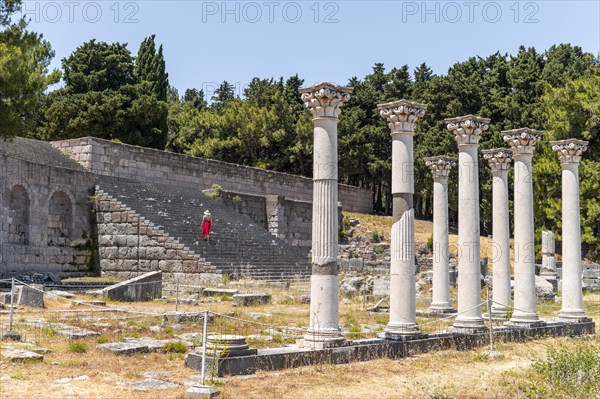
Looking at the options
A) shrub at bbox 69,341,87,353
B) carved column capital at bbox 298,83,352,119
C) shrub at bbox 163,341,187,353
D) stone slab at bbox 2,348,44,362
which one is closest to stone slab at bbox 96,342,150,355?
shrub at bbox 69,341,87,353

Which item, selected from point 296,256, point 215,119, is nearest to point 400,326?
point 296,256

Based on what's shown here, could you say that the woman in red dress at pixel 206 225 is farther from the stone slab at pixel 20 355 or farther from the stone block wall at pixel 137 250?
the stone slab at pixel 20 355

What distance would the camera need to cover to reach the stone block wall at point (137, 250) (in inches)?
1065

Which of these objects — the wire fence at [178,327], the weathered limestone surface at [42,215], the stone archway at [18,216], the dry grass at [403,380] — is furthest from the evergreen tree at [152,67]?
the dry grass at [403,380]

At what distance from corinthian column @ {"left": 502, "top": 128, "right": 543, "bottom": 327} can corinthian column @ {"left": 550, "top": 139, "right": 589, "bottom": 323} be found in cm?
192

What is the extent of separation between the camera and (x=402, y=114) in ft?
49.1

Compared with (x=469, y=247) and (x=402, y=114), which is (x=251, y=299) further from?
(x=402, y=114)

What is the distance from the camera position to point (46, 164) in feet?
92.9

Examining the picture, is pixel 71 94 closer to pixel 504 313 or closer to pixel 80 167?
pixel 80 167

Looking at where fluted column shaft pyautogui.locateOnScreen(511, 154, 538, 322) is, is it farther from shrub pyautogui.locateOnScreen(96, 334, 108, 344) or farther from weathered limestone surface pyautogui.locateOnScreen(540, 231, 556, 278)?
weathered limestone surface pyautogui.locateOnScreen(540, 231, 556, 278)

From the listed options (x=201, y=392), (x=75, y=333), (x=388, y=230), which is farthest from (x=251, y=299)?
(x=388, y=230)

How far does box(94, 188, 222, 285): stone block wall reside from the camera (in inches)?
1065

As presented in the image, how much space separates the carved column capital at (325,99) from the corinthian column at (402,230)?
174cm

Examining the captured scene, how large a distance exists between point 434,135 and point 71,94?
26.2 meters
